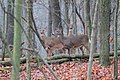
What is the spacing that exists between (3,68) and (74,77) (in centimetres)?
253

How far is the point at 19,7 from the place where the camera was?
2.48m

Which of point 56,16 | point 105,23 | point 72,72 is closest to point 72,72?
point 72,72

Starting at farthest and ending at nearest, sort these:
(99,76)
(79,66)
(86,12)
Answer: (86,12) < (79,66) < (99,76)

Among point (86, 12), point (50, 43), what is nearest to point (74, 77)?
point (50, 43)

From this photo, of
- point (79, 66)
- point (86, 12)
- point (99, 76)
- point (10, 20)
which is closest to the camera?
point (99, 76)

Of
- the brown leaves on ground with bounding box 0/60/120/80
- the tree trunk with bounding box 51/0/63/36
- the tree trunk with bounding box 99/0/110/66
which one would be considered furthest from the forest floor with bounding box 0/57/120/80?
the tree trunk with bounding box 51/0/63/36

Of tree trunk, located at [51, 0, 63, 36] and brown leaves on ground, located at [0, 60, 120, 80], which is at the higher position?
tree trunk, located at [51, 0, 63, 36]

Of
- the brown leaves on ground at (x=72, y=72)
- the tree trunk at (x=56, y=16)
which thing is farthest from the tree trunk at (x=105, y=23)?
the tree trunk at (x=56, y=16)

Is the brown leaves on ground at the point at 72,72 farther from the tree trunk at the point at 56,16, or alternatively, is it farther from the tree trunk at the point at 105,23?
the tree trunk at the point at 56,16

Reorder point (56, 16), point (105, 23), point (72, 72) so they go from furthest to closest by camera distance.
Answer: point (56, 16), point (72, 72), point (105, 23)

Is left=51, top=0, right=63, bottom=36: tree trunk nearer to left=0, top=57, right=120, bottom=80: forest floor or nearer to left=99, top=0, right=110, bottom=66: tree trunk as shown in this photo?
left=0, top=57, right=120, bottom=80: forest floor

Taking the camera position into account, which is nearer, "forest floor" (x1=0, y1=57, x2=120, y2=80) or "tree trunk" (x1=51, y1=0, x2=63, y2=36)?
"forest floor" (x1=0, y1=57, x2=120, y2=80)

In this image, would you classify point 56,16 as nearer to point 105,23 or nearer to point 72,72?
point 72,72

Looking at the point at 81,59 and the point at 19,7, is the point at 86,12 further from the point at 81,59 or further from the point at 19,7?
the point at 19,7
